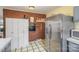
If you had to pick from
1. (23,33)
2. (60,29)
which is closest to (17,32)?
(23,33)

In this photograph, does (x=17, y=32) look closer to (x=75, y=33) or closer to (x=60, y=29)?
(x=60, y=29)

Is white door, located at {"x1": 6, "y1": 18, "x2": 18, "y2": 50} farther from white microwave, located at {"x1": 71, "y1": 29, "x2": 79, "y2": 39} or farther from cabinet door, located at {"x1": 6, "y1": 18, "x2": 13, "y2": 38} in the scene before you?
white microwave, located at {"x1": 71, "y1": 29, "x2": 79, "y2": 39}

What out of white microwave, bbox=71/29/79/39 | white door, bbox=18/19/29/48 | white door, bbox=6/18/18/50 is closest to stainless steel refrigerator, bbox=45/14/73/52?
white microwave, bbox=71/29/79/39

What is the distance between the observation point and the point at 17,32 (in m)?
1.38

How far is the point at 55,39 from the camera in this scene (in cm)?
173

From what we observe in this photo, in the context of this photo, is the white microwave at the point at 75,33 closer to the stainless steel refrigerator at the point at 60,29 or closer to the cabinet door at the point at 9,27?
the stainless steel refrigerator at the point at 60,29

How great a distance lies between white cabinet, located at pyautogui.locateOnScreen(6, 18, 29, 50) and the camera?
1.28 metres

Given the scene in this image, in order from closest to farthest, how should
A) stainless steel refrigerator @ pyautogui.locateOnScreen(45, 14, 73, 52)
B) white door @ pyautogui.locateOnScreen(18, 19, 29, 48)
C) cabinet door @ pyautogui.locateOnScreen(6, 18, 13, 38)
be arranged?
cabinet door @ pyautogui.locateOnScreen(6, 18, 13, 38) → white door @ pyautogui.locateOnScreen(18, 19, 29, 48) → stainless steel refrigerator @ pyautogui.locateOnScreen(45, 14, 73, 52)

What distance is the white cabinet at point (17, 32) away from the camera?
128 centimetres

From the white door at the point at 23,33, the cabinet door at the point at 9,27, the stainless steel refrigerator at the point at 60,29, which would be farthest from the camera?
the stainless steel refrigerator at the point at 60,29

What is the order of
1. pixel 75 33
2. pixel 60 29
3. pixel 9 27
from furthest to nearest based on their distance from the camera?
pixel 60 29
pixel 75 33
pixel 9 27

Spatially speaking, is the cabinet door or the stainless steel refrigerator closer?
→ the cabinet door

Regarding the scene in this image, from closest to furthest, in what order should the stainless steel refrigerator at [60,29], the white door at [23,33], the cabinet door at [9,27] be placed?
the cabinet door at [9,27], the white door at [23,33], the stainless steel refrigerator at [60,29]

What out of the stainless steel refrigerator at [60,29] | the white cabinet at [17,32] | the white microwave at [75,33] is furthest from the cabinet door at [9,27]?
the white microwave at [75,33]
